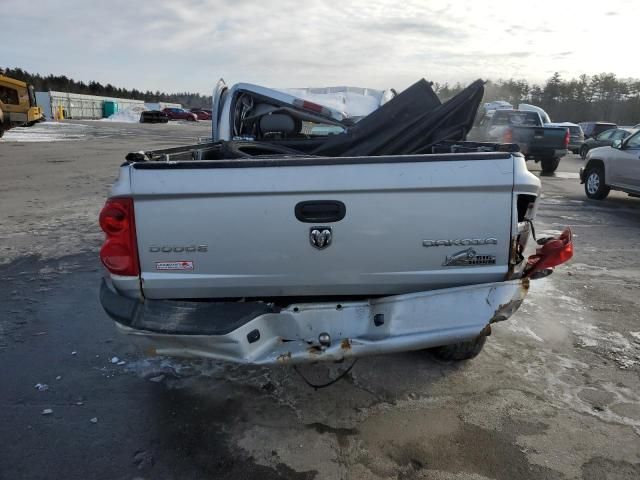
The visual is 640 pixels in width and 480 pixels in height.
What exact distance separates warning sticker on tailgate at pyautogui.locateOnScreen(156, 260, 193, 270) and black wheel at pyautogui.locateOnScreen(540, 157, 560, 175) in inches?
638

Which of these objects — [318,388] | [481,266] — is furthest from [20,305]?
[481,266]

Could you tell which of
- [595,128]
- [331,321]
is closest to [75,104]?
[595,128]

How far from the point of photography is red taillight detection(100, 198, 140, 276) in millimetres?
2641

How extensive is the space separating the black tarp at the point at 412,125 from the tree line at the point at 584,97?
189ft

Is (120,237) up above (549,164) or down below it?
above

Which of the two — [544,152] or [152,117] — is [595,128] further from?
[152,117]

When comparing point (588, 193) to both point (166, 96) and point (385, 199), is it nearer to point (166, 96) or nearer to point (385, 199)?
point (385, 199)

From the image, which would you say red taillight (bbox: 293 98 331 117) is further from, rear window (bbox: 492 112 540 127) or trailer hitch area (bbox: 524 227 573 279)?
rear window (bbox: 492 112 540 127)

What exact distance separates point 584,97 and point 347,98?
64171mm

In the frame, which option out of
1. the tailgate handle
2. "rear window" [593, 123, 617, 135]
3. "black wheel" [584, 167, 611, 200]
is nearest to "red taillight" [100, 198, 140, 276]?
the tailgate handle

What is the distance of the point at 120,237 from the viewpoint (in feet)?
8.75

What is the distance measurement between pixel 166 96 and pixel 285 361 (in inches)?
4310

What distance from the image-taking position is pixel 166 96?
339ft

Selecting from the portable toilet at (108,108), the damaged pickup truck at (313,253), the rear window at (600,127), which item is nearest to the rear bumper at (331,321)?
the damaged pickup truck at (313,253)
